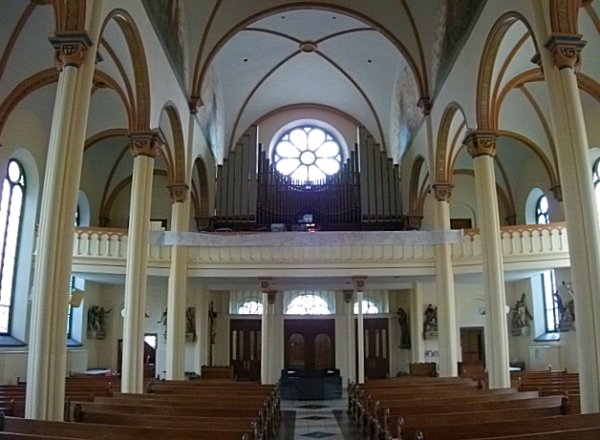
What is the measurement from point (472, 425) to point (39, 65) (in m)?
12.0

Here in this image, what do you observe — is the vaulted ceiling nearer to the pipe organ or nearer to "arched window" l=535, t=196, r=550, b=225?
the pipe organ

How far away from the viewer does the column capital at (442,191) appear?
1622 cm

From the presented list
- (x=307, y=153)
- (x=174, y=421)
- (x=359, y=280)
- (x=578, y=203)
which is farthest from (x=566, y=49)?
(x=307, y=153)

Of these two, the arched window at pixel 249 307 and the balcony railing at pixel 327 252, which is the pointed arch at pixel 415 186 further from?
the arched window at pixel 249 307

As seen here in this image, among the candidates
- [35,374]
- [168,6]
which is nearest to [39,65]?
[168,6]

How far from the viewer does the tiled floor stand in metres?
11.6

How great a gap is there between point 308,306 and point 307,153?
6.50 meters

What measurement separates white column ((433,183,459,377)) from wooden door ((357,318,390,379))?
8.03 m

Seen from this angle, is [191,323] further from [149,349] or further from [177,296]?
[177,296]

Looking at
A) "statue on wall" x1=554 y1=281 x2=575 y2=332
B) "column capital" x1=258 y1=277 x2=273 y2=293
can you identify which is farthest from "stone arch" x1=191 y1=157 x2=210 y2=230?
"statue on wall" x1=554 y1=281 x2=575 y2=332

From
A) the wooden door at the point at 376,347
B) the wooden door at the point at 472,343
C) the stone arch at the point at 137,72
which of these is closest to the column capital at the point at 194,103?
the stone arch at the point at 137,72

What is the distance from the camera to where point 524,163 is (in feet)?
70.1

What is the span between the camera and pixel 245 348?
24.2 metres

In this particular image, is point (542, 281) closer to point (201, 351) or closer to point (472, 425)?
point (201, 351)
